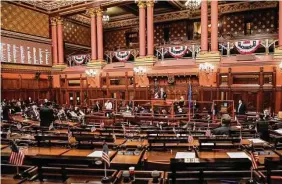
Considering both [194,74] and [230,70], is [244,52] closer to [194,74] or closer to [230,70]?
[230,70]

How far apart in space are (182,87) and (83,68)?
32.4 ft

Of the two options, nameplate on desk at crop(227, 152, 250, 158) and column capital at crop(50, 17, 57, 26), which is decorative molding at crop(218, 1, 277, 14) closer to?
column capital at crop(50, 17, 57, 26)

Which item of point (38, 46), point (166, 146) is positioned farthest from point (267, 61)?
point (38, 46)

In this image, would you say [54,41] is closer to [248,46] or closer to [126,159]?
[248,46]

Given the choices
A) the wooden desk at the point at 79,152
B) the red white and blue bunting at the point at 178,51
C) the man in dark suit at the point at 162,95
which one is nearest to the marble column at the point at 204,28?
the red white and blue bunting at the point at 178,51

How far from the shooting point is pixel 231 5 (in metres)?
22.0

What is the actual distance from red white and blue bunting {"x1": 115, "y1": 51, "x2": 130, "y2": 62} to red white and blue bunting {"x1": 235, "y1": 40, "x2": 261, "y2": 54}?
8651 millimetres

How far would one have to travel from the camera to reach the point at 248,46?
15727 millimetres

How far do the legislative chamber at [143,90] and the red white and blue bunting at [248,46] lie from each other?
Answer: 0.06m

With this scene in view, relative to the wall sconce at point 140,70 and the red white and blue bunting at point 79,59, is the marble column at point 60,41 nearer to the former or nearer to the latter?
the red white and blue bunting at point 79,59

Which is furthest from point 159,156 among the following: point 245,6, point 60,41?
point 60,41

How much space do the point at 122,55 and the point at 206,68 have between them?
7658 mm

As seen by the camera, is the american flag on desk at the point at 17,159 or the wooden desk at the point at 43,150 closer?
the american flag on desk at the point at 17,159

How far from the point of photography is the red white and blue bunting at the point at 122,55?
66.4 ft
